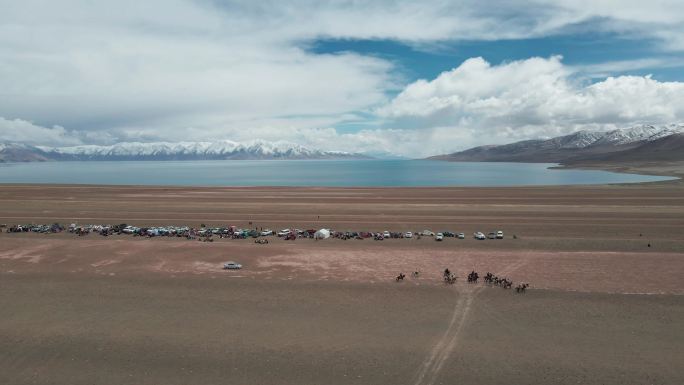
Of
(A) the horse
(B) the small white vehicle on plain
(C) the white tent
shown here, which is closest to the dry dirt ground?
(A) the horse

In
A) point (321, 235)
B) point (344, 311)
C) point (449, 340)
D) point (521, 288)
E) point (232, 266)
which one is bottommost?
point (449, 340)

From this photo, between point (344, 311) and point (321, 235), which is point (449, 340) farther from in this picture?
point (321, 235)

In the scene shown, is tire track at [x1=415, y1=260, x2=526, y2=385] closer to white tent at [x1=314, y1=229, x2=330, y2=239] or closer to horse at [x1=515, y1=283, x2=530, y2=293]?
horse at [x1=515, y1=283, x2=530, y2=293]

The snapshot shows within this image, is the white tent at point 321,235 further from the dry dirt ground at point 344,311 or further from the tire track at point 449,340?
the tire track at point 449,340

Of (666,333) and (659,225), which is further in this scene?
(659,225)

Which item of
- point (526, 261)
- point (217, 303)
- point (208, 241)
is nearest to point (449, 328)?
point (217, 303)

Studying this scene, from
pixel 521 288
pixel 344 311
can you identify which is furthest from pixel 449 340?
pixel 521 288

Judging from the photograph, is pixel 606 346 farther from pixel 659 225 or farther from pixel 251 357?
pixel 659 225
